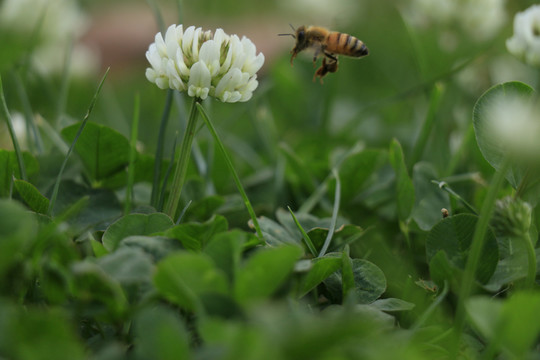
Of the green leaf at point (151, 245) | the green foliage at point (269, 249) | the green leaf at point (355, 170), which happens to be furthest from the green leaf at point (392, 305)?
the green leaf at point (355, 170)

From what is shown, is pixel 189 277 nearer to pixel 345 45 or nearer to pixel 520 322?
pixel 520 322

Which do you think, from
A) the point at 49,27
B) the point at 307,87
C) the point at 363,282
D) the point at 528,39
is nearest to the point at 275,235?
the point at 363,282

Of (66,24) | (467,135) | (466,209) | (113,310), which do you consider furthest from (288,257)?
(66,24)

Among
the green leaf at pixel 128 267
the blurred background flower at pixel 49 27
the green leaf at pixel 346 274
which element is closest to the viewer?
the green leaf at pixel 128 267

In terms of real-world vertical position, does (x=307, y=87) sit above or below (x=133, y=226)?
below

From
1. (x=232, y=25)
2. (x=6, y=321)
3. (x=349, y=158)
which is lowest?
(x=232, y=25)

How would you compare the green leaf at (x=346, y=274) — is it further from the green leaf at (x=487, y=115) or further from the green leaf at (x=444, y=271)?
the green leaf at (x=487, y=115)

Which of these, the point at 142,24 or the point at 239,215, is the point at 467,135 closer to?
the point at 239,215
